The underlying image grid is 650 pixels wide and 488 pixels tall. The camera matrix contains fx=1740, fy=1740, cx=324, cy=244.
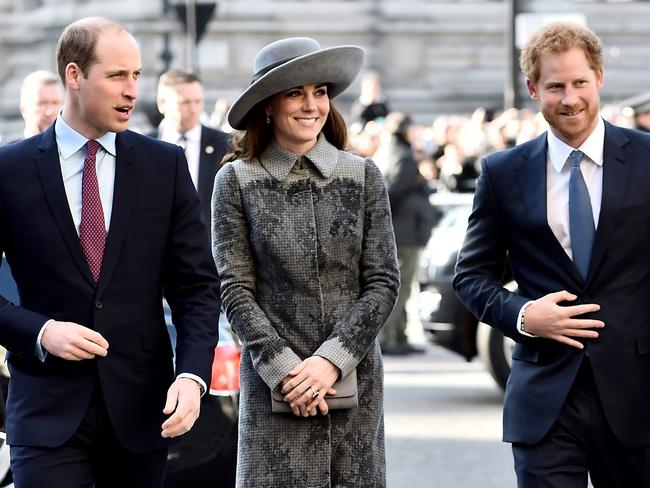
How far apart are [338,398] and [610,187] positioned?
1.02 meters

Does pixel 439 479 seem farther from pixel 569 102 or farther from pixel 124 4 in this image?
pixel 124 4

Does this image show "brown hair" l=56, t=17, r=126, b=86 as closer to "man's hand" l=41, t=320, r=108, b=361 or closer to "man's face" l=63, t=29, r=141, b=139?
"man's face" l=63, t=29, r=141, b=139

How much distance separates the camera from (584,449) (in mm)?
5164

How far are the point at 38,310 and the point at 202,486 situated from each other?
2006 millimetres

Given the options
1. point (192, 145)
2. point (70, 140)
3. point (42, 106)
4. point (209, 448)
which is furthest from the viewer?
point (192, 145)

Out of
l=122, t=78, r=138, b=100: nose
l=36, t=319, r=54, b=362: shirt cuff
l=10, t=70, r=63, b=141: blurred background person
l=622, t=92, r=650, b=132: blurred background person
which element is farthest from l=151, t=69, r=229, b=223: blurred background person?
l=622, t=92, r=650, b=132: blurred background person

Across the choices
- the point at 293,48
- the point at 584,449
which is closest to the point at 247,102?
the point at 293,48

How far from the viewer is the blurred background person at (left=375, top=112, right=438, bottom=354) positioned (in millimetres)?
14602

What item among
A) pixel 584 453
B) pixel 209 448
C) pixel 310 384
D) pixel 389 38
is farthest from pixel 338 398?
pixel 389 38

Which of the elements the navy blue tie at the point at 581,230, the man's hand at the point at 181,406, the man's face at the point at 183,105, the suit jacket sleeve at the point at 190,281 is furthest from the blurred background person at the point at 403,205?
the man's hand at the point at 181,406

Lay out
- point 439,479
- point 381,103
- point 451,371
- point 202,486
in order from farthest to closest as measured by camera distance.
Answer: point 381,103 < point 451,371 < point 439,479 < point 202,486

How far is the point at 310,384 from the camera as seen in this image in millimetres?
5141

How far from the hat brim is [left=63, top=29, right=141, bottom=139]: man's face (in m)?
0.50

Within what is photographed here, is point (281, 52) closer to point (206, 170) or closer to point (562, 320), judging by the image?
point (562, 320)
